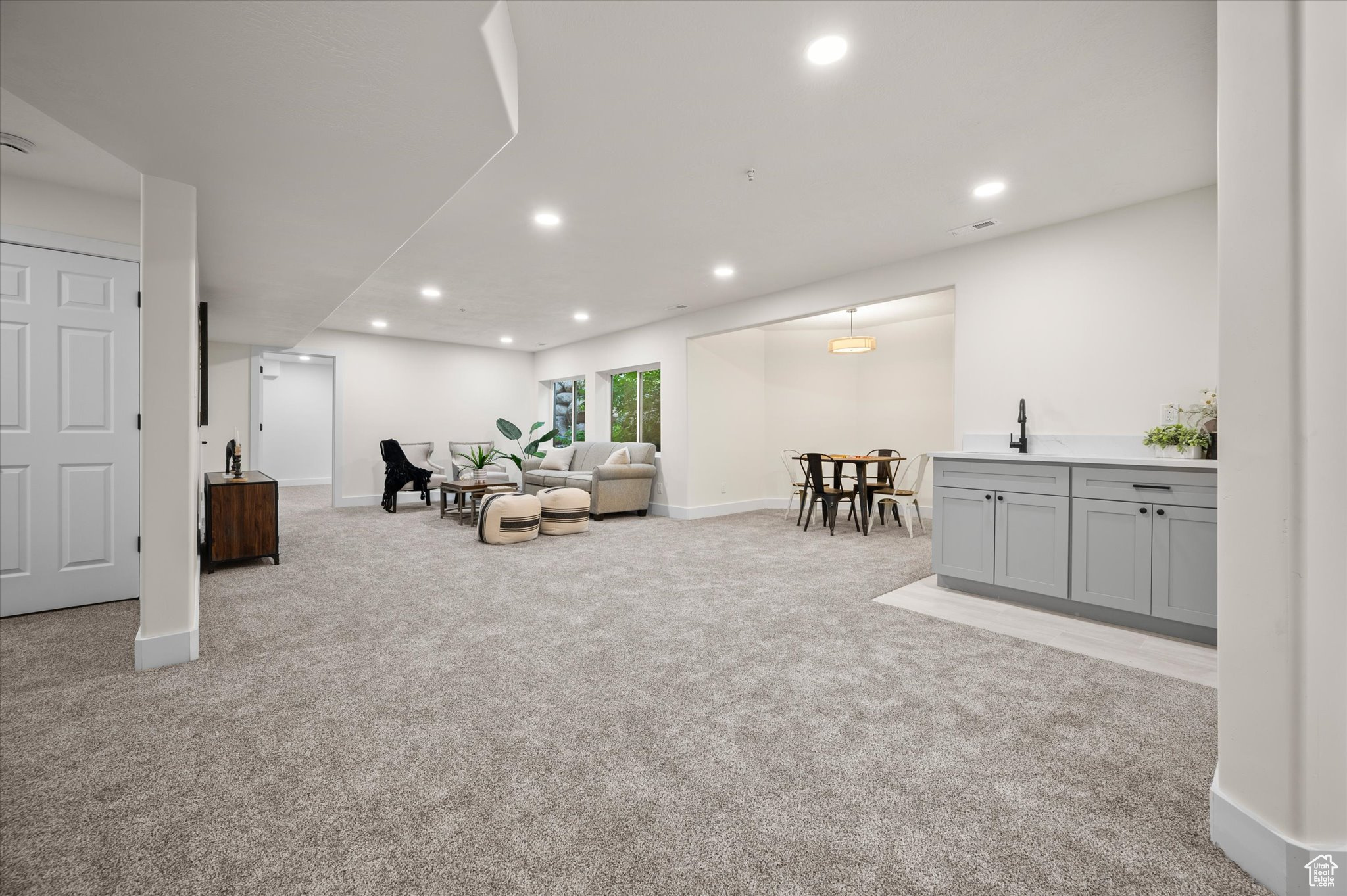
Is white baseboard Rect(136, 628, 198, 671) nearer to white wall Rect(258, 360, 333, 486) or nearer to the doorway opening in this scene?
the doorway opening

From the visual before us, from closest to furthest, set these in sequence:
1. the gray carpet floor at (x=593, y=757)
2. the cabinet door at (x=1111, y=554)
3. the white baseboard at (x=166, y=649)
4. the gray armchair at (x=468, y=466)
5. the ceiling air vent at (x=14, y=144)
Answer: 1. the gray carpet floor at (x=593, y=757)
2. the white baseboard at (x=166, y=649)
3. the ceiling air vent at (x=14, y=144)
4. the cabinet door at (x=1111, y=554)
5. the gray armchair at (x=468, y=466)

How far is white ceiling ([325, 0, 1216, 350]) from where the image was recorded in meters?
2.06

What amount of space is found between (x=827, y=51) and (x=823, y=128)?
0.59m

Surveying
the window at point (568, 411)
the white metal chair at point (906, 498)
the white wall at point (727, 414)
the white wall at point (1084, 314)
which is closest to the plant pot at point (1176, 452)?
the white wall at point (1084, 314)

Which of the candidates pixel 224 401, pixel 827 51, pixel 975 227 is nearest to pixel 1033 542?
pixel 975 227

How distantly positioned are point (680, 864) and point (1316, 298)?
1.91 meters

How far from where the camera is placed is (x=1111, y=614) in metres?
3.12

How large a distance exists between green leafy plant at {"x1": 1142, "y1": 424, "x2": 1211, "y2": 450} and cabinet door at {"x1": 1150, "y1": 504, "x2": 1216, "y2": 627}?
1.63 ft

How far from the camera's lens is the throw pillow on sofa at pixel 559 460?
834cm

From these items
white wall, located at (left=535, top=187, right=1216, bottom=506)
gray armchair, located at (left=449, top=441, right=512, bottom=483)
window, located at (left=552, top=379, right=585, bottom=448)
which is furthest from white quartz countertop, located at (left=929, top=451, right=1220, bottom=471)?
window, located at (left=552, top=379, right=585, bottom=448)

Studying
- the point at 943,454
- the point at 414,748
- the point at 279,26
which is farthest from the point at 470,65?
the point at 943,454

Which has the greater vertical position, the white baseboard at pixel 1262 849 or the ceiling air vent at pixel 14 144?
the ceiling air vent at pixel 14 144

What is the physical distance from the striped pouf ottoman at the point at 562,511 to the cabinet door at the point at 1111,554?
166 inches

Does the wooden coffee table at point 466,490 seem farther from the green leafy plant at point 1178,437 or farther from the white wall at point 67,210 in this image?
the green leafy plant at point 1178,437
